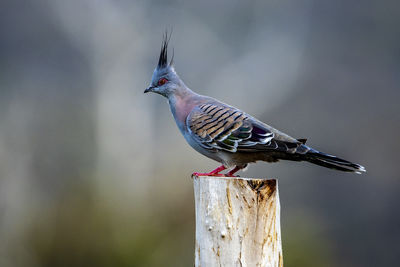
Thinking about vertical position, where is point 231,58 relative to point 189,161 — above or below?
above

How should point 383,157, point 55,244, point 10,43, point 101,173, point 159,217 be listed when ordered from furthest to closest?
1. point 10,43
2. point 383,157
3. point 101,173
4. point 159,217
5. point 55,244

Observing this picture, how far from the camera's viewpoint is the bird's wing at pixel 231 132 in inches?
145

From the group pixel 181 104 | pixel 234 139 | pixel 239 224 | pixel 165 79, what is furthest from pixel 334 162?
pixel 165 79

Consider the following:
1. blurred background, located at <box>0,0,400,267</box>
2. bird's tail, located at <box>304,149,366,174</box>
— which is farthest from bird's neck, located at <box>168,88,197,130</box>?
blurred background, located at <box>0,0,400,267</box>

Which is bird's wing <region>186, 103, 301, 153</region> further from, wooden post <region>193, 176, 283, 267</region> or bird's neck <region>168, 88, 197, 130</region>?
wooden post <region>193, 176, 283, 267</region>

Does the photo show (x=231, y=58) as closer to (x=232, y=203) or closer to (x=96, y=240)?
(x=96, y=240)

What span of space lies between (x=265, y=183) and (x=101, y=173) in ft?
21.0

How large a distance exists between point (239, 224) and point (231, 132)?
107 cm

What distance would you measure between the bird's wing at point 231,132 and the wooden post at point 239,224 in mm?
767

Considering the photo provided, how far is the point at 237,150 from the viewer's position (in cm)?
378

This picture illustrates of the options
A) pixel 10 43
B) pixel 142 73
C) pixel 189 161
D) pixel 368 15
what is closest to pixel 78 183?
pixel 189 161

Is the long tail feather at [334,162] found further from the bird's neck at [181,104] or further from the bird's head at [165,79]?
the bird's head at [165,79]

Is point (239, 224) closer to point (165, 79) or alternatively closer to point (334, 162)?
point (334, 162)

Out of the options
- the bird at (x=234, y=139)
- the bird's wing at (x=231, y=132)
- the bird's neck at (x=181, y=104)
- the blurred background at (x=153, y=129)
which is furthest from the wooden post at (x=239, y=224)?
the blurred background at (x=153, y=129)
